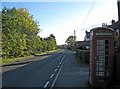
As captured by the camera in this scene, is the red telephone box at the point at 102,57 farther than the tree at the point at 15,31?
No

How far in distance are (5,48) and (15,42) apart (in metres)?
3.75

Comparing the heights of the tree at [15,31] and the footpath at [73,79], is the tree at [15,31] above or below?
above

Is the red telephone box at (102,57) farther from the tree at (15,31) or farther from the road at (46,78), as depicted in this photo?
the tree at (15,31)

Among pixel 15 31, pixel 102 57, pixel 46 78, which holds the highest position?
pixel 15 31

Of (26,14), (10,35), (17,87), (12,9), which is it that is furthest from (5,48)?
(17,87)

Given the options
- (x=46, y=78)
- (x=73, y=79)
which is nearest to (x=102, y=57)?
(x=73, y=79)

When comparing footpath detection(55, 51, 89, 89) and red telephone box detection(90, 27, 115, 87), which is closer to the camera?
red telephone box detection(90, 27, 115, 87)

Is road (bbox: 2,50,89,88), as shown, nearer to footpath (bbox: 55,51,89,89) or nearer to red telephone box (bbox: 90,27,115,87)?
footpath (bbox: 55,51,89,89)

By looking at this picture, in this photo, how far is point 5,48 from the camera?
41906mm

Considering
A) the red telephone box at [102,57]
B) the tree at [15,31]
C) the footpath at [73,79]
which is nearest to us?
the red telephone box at [102,57]

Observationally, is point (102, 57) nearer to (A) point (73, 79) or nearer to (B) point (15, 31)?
(A) point (73, 79)

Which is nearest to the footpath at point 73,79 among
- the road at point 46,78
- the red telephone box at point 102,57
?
the road at point 46,78

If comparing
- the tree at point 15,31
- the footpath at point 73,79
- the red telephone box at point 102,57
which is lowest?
the footpath at point 73,79

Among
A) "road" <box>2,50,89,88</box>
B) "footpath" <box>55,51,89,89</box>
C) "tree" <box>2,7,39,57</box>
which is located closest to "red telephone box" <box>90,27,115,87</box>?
"footpath" <box>55,51,89,89</box>
